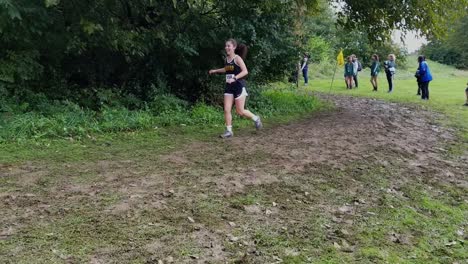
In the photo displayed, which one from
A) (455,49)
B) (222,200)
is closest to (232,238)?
(222,200)

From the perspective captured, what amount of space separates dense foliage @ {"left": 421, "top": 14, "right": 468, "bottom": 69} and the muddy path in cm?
5199

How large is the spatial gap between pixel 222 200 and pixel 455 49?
59.0 m

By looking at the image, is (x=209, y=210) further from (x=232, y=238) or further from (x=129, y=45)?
(x=129, y=45)

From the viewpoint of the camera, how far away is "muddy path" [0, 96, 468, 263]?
425 cm

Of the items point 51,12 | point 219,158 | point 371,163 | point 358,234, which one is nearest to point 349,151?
point 371,163

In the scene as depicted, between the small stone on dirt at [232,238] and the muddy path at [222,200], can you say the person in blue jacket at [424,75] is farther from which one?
the small stone on dirt at [232,238]

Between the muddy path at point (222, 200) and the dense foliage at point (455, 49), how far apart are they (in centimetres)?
5199

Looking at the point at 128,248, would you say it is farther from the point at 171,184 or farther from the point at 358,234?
the point at 358,234

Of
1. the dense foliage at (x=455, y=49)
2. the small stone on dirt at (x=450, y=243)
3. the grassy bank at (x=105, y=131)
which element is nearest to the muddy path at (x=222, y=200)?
the small stone on dirt at (x=450, y=243)

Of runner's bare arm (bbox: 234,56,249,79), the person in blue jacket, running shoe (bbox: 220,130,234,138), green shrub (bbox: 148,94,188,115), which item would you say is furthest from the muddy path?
the person in blue jacket

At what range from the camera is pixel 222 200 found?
545cm

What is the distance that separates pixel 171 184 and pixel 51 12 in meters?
5.11

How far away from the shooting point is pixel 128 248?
164 inches

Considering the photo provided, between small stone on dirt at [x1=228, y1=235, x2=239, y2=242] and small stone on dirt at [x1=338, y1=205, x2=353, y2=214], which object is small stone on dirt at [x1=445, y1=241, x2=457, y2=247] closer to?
small stone on dirt at [x1=338, y1=205, x2=353, y2=214]
